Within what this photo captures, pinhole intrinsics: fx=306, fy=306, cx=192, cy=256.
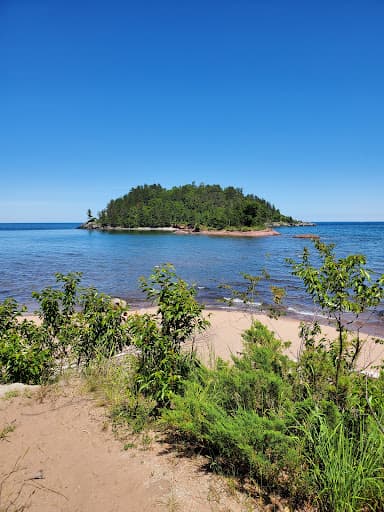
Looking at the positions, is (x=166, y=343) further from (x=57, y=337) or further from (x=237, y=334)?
(x=237, y=334)

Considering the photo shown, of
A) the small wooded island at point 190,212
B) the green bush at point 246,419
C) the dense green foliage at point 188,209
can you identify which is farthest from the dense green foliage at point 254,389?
the dense green foliage at point 188,209

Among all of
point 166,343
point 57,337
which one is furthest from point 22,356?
point 166,343

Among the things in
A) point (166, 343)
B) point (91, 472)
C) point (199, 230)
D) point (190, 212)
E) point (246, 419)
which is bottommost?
point (91, 472)

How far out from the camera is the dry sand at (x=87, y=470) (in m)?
2.99

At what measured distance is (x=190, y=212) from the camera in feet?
421

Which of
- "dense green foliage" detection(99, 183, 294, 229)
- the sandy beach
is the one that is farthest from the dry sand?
"dense green foliage" detection(99, 183, 294, 229)

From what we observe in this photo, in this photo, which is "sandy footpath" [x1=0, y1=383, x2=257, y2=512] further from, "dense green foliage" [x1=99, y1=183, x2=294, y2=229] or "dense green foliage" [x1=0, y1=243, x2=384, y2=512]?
"dense green foliage" [x1=99, y1=183, x2=294, y2=229]

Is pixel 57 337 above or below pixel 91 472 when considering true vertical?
above

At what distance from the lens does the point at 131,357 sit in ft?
18.7

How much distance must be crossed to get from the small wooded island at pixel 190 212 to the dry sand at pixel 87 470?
88.4 meters

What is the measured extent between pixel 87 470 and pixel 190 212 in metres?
127

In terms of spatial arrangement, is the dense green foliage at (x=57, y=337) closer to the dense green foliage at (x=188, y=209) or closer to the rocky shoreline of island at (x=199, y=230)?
the rocky shoreline of island at (x=199, y=230)

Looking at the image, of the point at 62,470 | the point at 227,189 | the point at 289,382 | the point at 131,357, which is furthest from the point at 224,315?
the point at 227,189

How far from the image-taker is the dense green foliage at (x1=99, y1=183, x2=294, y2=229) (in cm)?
10612
